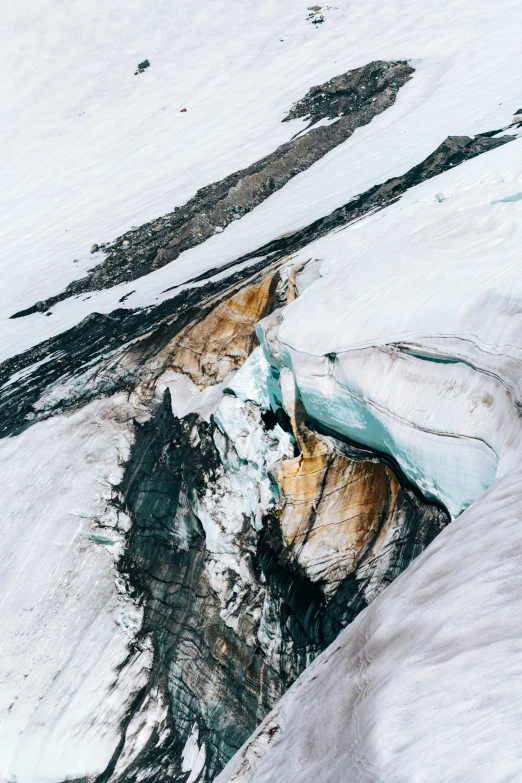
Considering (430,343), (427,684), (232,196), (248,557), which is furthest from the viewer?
(232,196)

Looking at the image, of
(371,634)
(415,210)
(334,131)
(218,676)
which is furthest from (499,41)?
(371,634)

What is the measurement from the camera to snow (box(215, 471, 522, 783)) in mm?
2688

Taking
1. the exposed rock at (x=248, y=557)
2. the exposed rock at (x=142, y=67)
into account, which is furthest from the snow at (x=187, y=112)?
the exposed rock at (x=248, y=557)

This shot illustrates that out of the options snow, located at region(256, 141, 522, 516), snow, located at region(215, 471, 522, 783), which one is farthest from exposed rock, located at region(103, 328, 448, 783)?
snow, located at region(215, 471, 522, 783)

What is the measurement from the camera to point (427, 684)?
3.04 m

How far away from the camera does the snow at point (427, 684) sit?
8.82ft

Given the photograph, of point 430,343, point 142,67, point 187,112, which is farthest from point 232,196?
point 142,67

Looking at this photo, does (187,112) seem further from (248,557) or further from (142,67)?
(248,557)

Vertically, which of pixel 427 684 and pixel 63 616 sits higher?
pixel 427 684

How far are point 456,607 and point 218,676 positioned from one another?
502cm

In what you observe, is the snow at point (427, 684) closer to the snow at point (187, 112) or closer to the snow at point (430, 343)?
the snow at point (430, 343)

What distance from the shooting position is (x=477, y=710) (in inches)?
108

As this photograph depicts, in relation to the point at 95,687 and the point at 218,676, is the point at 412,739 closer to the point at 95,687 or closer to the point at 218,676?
the point at 218,676

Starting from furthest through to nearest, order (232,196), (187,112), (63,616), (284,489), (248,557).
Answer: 1. (187,112)
2. (232,196)
3. (63,616)
4. (248,557)
5. (284,489)
